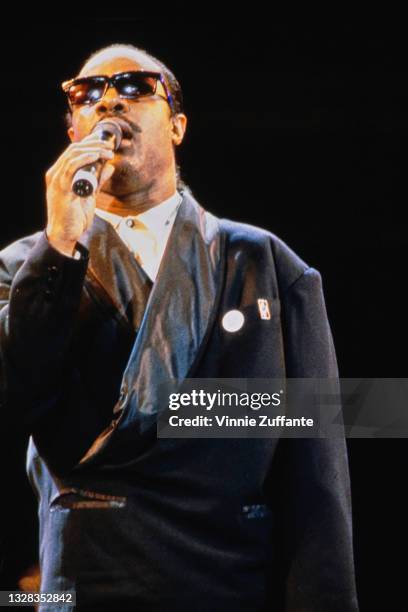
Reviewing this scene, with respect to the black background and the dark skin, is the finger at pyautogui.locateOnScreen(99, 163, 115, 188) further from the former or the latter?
the black background

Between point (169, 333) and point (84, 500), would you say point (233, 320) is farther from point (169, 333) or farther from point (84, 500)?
point (84, 500)

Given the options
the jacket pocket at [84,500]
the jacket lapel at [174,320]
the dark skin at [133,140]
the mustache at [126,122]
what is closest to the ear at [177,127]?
the dark skin at [133,140]

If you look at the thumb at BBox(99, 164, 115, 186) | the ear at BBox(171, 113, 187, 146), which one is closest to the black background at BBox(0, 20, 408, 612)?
the ear at BBox(171, 113, 187, 146)

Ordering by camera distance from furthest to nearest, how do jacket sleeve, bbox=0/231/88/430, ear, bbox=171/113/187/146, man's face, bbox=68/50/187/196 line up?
ear, bbox=171/113/187/146 → man's face, bbox=68/50/187/196 → jacket sleeve, bbox=0/231/88/430

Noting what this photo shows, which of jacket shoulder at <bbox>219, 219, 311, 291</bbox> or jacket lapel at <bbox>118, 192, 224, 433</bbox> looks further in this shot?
jacket shoulder at <bbox>219, 219, 311, 291</bbox>

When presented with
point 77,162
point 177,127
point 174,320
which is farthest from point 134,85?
point 174,320

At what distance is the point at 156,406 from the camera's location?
1.22m

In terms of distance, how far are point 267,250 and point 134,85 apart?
362mm

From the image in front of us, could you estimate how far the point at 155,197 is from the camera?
1.46 m

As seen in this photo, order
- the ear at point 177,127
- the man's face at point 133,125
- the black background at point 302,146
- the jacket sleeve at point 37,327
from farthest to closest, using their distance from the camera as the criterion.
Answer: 1. the black background at point 302,146
2. the ear at point 177,127
3. the man's face at point 133,125
4. the jacket sleeve at point 37,327

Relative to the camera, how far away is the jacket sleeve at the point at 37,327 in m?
1.18

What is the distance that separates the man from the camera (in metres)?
1.19

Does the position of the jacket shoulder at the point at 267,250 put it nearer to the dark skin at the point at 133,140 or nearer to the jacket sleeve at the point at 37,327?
the dark skin at the point at 133,140

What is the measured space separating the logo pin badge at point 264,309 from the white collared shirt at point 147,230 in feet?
0.57
